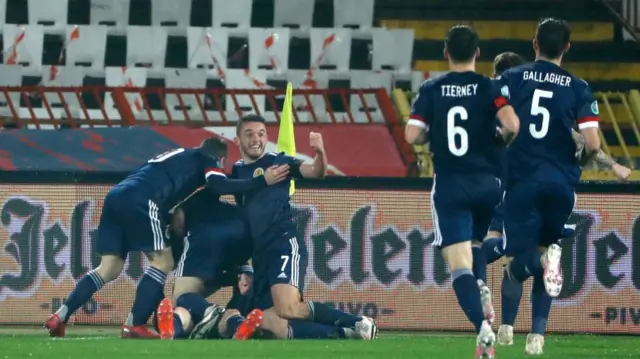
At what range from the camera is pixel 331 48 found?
18.9 metres

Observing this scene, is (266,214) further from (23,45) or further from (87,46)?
(23,45)

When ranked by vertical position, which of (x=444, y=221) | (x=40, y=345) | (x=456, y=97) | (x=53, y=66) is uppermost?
(x=53, y=66)

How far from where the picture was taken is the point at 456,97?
26.5 ft

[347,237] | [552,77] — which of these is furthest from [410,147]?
[552,77]

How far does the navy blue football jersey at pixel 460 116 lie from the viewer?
8.09m

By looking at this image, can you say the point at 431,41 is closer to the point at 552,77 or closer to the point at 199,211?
the point at 199,211

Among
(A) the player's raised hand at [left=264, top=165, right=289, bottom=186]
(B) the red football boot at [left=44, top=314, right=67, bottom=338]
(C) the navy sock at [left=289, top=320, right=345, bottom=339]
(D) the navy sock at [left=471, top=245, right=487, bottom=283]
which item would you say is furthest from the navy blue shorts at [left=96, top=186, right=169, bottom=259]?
(D) the navy sock at [left=471, top=245, right=487, bottom=283]

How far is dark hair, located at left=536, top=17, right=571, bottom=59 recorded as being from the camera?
27.9 ft

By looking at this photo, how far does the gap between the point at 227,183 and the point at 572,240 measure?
3299 millimetres

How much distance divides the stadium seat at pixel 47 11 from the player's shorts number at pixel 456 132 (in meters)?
11.8

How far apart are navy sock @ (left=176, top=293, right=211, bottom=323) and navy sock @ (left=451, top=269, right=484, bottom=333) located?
8.10ft

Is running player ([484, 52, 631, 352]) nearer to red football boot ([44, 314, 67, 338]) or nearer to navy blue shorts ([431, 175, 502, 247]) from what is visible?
navy blue shorts ([431, 175, 502, 247])

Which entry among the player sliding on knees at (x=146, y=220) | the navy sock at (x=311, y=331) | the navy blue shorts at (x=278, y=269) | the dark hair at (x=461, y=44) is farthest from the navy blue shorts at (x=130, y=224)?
the dark hair at (x=461, y=44)

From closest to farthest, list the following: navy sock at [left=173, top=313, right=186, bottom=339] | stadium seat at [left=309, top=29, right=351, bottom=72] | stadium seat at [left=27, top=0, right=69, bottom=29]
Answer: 1. navy sock at [left=173, top=313, right=186, bottom=339]
2. stadium seat at [left=309, top=29, right=351, bottom=72]
3. stadium seat at [left=27, top=0, right=69, bottom=29]
